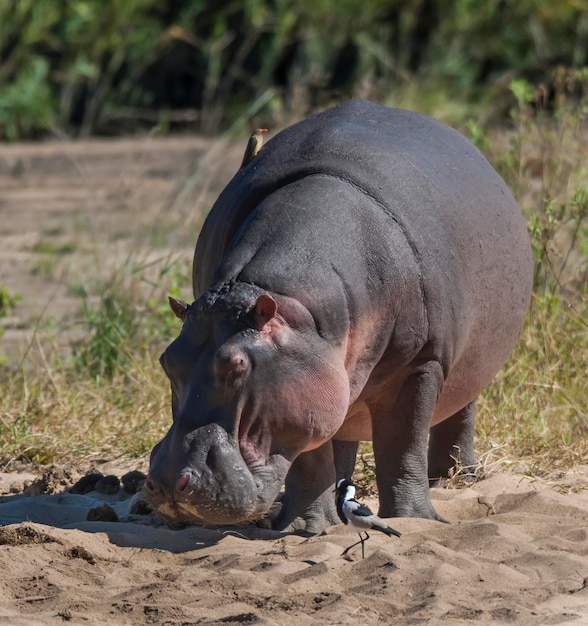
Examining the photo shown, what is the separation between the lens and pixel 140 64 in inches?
547

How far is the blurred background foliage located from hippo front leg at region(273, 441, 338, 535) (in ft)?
30.3

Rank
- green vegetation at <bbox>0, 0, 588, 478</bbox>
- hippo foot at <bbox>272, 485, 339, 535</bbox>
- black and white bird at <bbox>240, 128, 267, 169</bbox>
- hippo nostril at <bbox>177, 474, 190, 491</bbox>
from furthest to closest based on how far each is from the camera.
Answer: green vegetation at <bbox>0, 0, 588, 478</bbox> → black and white bird at <bbox>240, 128, 267, 169</bbox> → hippo foot at <bbox>272, 485, 339, 535</bbox> → hippo nostril at <bbox>177, 474, 190, 491</bbox>

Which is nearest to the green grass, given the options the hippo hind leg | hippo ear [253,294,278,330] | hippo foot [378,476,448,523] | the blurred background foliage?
the hippo hind leg

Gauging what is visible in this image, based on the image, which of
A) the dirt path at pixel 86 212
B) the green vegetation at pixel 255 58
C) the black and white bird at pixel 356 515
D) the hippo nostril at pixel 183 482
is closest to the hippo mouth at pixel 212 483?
the hippo nostril at pixel 183 482

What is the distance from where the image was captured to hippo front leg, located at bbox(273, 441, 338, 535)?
4508 millimetres

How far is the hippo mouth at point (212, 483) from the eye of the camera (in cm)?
362

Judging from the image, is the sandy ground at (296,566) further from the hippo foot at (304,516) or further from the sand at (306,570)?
the hippo foot at (304,516)

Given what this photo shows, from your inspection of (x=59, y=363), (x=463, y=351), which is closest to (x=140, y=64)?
(x=59, y=363)

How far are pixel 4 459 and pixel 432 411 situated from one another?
1.98m

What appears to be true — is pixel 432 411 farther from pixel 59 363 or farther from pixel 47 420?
pixel 59 363

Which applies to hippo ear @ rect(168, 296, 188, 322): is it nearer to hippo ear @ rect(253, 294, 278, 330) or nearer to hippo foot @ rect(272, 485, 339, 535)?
hippo ear @ rect(253, 294, 278, 330)

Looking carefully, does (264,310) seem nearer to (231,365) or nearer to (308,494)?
(231,365)

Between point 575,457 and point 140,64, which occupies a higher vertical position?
point 140,64

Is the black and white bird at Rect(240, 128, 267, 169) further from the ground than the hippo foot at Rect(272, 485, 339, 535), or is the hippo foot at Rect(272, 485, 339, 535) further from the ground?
the black and white bird at Rect(240, 128, 267, 169)
